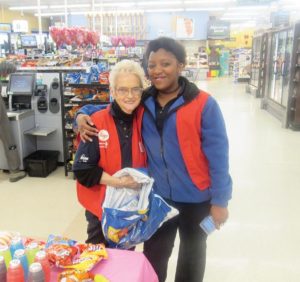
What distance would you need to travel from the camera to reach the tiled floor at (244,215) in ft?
8.63

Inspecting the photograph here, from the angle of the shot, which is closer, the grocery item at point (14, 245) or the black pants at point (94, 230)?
the grocery item at point (14, 245)

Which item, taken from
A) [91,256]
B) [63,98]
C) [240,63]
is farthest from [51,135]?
[240,63]

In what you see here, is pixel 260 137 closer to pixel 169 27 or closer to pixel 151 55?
pixel 151 55

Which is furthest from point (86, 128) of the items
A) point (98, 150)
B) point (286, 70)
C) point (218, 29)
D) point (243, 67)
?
point (218, 29)

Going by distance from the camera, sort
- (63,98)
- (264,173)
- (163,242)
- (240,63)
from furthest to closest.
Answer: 1. (240,63)
2. (264,173)
3. (63,98)
4. (163,242)

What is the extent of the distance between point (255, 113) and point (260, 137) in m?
2.57

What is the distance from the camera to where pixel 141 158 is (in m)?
1.65

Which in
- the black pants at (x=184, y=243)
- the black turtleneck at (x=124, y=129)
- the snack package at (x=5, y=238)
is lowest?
the black pants at (x=184, y=243)

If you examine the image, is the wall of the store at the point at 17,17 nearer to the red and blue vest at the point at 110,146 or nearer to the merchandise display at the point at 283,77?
the merchandise display at the point at 283,77

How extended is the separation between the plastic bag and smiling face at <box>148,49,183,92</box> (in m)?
0.44

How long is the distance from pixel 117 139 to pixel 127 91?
23 centimetres

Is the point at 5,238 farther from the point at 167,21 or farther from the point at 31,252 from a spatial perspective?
the point at 167,21

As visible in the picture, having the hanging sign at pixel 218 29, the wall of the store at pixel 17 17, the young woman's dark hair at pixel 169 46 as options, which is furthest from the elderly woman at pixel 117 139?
the wall of the store at pixel 17 17

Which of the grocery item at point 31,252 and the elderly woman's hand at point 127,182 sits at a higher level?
the elderly woman's hand at point 127,182
